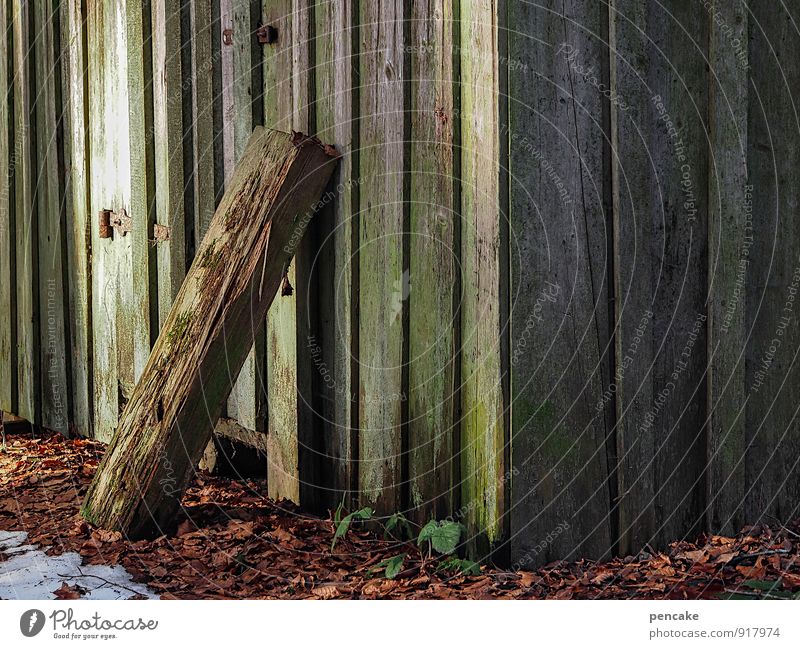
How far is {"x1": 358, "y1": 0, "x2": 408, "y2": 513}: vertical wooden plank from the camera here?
14.1 feet

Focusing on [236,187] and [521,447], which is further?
[236,187]

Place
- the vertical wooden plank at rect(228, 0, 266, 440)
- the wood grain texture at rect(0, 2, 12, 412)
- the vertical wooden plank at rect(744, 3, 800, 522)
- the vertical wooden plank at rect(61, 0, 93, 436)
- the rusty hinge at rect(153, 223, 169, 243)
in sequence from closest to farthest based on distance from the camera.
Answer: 1. the vertical wooden plank at rect(744, 3, 800, 522)
2. the vertical wooden plank at rect(228, 0, 266, 440)
3. the rusty hinge at rect(153, 223, 169, 243)
4. the vertical wooden plank at rect(61, 0, 93, 436)
5. the wood grain texture at rect(0, 2, 12, 412)

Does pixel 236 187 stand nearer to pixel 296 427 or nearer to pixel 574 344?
pixel 296 427

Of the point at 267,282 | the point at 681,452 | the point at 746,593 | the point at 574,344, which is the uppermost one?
the point at 267,282

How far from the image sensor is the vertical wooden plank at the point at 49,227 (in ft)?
23.4

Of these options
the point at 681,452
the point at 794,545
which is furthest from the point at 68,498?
the point at 794,545

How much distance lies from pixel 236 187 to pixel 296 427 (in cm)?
121

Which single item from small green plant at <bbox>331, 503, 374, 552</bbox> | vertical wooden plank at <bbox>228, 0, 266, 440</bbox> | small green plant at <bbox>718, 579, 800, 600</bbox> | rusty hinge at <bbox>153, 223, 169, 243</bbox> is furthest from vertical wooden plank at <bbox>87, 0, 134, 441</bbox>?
small green plant at <bbox>718, 579, 800, 600</bbox>

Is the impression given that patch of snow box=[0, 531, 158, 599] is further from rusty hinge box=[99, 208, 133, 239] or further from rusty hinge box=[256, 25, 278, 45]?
rusty hinge box=[256, 25, 278, 45]

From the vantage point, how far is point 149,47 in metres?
5.93

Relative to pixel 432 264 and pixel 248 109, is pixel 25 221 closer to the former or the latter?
pixel 248 109

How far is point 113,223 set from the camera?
6469 millimetres

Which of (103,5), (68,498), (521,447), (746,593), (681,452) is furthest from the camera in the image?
(103,5)

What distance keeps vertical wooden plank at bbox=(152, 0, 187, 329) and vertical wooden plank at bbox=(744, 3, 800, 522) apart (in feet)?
10.3
